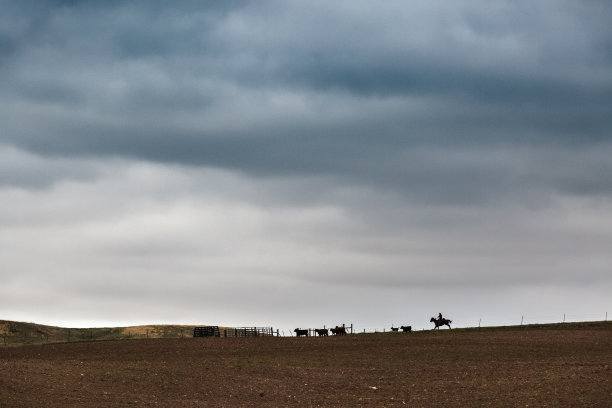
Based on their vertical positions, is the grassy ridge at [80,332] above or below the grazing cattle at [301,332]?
below

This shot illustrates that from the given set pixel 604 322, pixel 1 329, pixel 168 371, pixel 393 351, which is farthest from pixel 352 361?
pixel 1 329

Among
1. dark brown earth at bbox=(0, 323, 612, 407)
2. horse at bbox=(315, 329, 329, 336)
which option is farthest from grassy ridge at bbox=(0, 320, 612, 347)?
dark brown earth at bbox=(0, 323, 612, 407)

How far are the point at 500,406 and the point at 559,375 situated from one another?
26.5ft

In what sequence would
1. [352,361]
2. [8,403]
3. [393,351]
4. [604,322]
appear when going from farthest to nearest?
[604,322]
[393,351]
[352,361]
[8,403]

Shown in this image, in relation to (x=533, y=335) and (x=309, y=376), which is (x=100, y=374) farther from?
(x=533, y=335)

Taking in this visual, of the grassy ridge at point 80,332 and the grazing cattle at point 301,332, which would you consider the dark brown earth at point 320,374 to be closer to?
the grazing cattle at point 301,332

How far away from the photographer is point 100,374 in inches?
1708

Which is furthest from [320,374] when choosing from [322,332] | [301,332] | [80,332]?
[80,332]

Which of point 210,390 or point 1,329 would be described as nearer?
point 210,390

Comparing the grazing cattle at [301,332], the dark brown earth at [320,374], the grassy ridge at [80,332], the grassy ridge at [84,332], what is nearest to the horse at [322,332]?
the grazing cattle at [301,332]

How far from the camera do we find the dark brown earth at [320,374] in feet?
118

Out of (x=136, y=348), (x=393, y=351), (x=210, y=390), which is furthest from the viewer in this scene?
(x=136, y=348)

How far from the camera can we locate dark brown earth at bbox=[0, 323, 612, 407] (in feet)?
118

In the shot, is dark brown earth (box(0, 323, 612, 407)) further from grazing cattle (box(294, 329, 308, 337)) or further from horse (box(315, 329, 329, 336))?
grazing cattle (box(294, 329, 308, 337))
